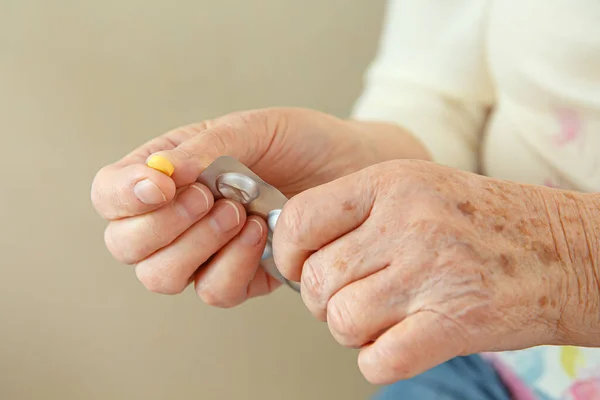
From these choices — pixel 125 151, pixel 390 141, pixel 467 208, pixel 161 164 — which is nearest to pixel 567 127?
pixel 390 141

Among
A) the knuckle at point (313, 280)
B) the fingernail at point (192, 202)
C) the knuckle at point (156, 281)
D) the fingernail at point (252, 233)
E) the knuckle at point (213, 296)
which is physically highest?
the fingernail at point (192, 202)

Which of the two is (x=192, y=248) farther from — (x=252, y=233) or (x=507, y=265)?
(x=507, y=265)

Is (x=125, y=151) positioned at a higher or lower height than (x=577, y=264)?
lower

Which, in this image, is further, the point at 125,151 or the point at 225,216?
the point at 125,151

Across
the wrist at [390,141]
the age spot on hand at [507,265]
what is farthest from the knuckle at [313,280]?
the wrist at [390,141]

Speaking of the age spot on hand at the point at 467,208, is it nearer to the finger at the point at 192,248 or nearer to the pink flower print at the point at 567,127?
the finger at the point at 192,248

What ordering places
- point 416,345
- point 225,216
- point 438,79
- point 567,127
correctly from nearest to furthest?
1. point 416,345
2. point 225,216
3. point 567,127
4. point 438,79

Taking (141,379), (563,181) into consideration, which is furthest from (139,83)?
(563,181)
